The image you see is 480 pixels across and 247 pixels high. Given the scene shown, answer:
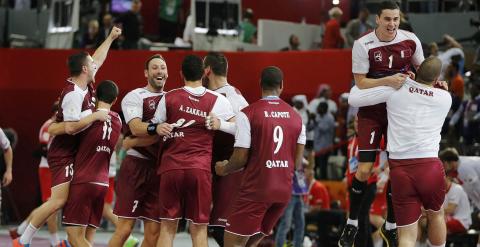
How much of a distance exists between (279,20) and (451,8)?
471cm

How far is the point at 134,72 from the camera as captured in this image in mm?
21844

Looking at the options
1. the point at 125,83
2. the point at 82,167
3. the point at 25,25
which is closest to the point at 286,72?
the point at 125,83

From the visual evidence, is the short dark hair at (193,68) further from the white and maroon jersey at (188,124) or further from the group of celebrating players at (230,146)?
the white and maroon jersey at (188,124)

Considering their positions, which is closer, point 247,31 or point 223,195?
point 223,195

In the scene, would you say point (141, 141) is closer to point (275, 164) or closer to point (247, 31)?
point (275, 164)

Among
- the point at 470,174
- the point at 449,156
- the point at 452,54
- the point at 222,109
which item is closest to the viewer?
the point at 222,109

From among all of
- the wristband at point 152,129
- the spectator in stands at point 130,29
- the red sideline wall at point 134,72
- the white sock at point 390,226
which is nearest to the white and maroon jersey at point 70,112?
→ the wristband at point 152,129

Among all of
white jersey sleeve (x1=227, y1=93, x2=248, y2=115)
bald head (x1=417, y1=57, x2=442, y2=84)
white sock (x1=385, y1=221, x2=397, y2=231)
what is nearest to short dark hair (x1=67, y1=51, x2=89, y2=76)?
white jersey sleeve (x1=227, y1=93, x2=248, y2=115)

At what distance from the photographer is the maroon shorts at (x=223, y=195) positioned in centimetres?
1141

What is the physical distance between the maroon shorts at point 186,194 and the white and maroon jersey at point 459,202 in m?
5.52

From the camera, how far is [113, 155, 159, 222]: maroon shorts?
1143 centimetres

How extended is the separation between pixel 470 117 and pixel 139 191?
9141mm

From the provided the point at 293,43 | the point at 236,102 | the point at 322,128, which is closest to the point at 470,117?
the point at 322,128

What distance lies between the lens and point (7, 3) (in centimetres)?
2298
